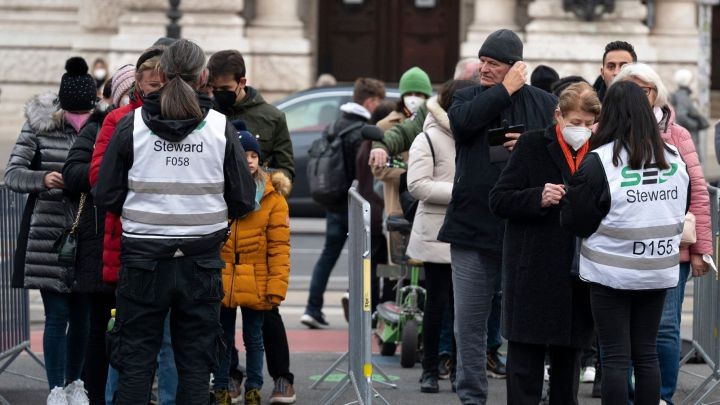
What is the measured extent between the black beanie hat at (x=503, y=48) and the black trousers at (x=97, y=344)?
7.03ft

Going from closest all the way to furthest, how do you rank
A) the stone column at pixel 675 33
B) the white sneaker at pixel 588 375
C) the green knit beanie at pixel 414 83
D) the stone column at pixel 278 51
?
the white sneaker at pixel 588 375, the green knit beanie at pixel 414 83, the stone column at pixel 278 51, the stone column at pixel 675 33

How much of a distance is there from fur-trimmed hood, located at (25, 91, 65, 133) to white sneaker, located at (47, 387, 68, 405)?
1301 millimetres

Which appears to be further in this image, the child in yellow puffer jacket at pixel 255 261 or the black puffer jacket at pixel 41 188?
the child in yellow puffer jacket at pixel 255 261

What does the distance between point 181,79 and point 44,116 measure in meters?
1.49

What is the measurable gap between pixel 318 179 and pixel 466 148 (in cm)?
353

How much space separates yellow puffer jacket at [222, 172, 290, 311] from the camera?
7.88 m

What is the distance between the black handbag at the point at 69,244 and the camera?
7465 millimetres

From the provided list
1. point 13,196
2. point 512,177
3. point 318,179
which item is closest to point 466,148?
point 512,177

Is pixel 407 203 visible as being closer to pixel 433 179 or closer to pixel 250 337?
pixel 433 179

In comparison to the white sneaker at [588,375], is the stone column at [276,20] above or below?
above

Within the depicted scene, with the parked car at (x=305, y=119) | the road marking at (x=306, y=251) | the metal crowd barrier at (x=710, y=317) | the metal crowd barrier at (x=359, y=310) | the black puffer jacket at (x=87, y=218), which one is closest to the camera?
the metal crowd barrier at (x=359, y=310)

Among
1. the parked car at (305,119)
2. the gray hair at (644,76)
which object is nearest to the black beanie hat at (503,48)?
the gray hair at (644,76)

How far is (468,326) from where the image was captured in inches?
304

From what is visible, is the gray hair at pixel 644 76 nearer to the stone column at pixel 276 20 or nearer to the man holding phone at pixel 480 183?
the man holding phone at pixel 480 183
